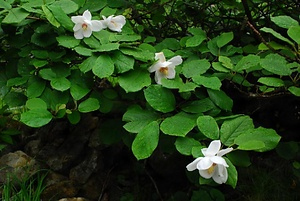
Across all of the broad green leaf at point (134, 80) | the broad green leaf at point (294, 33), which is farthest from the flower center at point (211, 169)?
the broad green leaf at point (294, 33)

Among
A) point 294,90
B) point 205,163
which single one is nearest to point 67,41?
point 205,163

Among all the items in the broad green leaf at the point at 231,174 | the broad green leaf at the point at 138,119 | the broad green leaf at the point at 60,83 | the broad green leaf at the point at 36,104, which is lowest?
the broad green leaf at the point at 36,104

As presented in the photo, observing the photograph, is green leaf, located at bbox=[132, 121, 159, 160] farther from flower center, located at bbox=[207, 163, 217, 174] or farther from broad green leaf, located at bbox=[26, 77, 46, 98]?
broad green leaf, located at bbox=[26, 77, 46, 98]

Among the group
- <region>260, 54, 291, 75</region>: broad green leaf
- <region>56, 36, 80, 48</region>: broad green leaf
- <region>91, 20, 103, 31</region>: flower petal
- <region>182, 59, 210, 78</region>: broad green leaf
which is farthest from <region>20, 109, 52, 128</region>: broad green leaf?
<region>260, 54, 291, 75</region>: broad green leaf

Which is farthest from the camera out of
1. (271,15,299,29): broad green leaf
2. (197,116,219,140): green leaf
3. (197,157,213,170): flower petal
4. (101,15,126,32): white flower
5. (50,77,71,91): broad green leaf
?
(101,15,126,32): white flower

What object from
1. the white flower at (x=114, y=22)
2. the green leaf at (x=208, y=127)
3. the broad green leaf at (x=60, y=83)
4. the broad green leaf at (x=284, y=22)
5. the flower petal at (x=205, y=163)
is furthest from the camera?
the white flower at (x=114, y=22)

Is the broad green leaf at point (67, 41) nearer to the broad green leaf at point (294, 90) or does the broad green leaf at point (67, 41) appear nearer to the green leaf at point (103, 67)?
the green leaf at point (103, 67)
